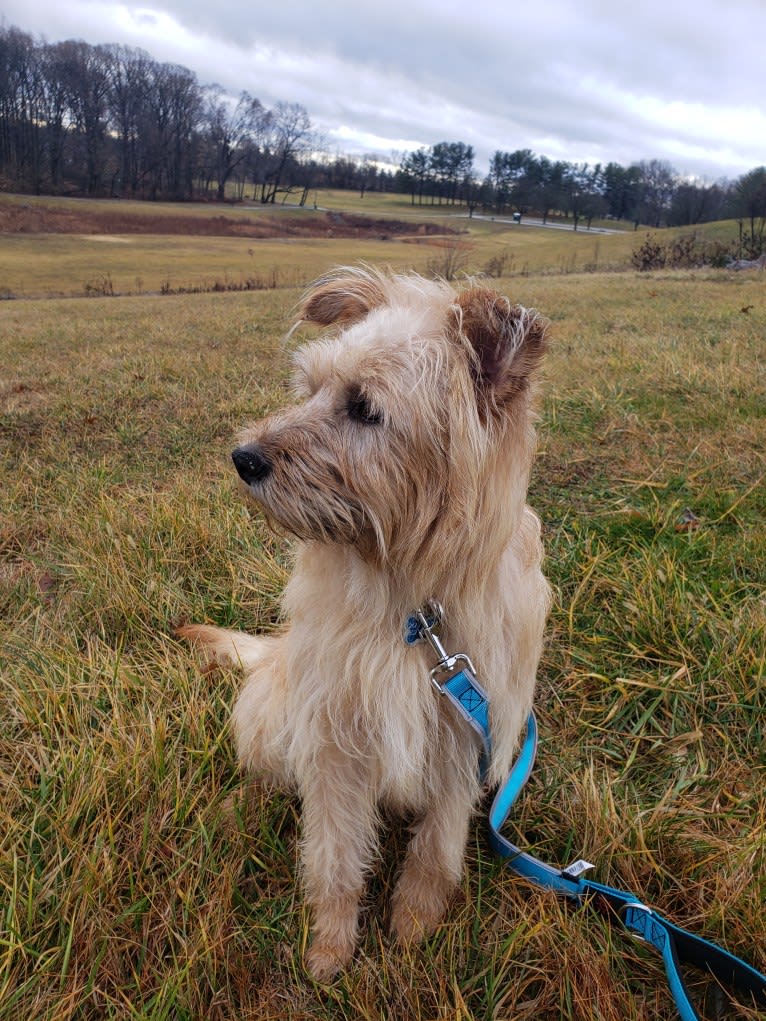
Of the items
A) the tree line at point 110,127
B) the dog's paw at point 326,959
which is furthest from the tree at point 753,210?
the tree line at point 110,127

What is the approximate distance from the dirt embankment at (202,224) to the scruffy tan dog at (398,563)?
51.8m

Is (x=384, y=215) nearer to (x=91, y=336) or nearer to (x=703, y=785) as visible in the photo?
(x=91, y=336)

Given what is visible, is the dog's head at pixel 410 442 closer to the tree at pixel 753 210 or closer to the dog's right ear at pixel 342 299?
the dog's right ear at pixel 342 299

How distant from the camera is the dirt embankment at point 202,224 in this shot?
45.5 meters

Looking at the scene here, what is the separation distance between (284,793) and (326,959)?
1.68 ft

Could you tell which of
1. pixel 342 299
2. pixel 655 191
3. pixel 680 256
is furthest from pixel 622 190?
pixel 342 299

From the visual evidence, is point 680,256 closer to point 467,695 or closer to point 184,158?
point 467,695

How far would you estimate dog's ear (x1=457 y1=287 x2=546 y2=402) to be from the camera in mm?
1568

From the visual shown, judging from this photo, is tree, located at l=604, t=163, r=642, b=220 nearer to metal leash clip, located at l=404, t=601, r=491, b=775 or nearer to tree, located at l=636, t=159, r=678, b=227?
tree, located at l=636, t=159, r=678, b=227

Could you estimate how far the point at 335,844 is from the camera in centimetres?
185

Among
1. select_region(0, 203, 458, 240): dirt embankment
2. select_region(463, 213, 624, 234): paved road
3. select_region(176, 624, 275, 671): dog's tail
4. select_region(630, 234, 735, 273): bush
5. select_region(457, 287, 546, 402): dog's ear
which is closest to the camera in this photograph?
select_region(457, 287, 546, 402): dog's ear

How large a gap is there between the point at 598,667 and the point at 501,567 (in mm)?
1091

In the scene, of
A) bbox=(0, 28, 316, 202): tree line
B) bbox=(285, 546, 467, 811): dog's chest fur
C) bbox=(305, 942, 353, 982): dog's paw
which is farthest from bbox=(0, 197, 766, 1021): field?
bbox=(0, 28, 316, 202): tree line

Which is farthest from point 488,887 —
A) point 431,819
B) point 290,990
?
point 290,990
